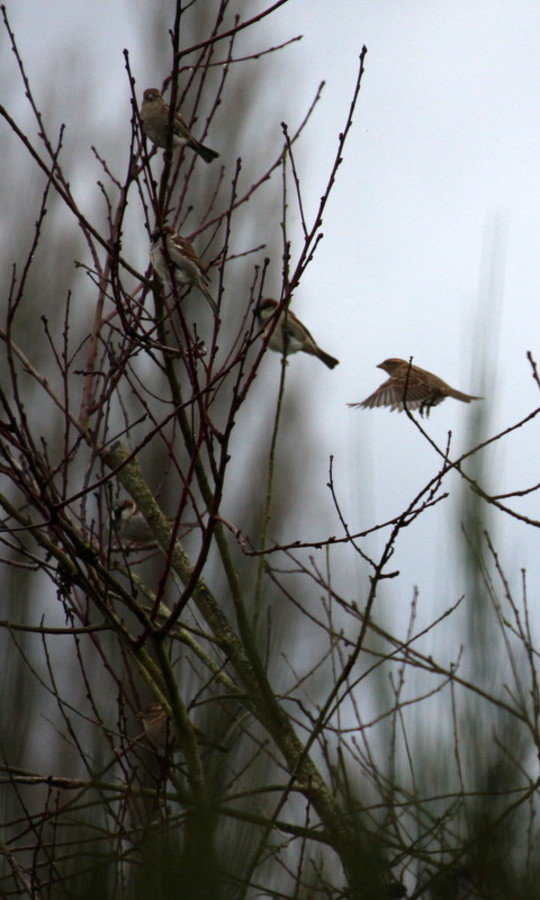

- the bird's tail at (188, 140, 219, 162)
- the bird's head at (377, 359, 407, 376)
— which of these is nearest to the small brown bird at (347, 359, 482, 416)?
the bird's head at (377, 359, 407, 376)

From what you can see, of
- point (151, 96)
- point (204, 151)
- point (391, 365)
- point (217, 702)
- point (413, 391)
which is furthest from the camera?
point (391, 365)

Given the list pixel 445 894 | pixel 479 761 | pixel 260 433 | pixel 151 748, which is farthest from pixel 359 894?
pixel 260 433

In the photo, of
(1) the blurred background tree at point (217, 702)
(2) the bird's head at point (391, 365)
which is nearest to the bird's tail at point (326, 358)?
(2) the bird's head at point (391, 365)

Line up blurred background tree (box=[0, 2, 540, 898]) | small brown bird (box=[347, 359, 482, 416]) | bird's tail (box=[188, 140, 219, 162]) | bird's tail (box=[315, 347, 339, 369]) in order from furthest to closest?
bird's tail (box=[315, 347, 339, 369]) < small brown bird (box=[347, 359, 482, 416]) < bird's tail (box=[188, 140, 219, 162]) < blurred background tree (box=[0, 2, 540, 898])

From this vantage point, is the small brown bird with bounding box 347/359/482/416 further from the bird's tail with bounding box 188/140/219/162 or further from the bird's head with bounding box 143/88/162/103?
the bird's head with bounding box 143/88/162/103

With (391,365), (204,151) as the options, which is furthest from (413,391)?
(204,151)

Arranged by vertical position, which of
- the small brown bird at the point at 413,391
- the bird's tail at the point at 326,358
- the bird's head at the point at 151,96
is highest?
the bird's head at the point at 151,96

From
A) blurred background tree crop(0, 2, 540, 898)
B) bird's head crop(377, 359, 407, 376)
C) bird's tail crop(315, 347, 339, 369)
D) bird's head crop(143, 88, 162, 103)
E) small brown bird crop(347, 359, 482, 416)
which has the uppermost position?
bird's head crop(143, 88, 162, 103)

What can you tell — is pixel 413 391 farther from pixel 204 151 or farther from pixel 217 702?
pixel 217 702

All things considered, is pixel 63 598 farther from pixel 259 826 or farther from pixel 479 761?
pixel 479 761

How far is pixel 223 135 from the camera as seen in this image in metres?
11.3

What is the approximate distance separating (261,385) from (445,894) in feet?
33.9

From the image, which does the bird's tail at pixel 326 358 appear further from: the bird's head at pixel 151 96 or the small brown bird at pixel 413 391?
the bird's head at pixel 151 96

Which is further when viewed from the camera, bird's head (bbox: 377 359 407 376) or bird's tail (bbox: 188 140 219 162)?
bird's head (bbox: 377 359 407 376)
